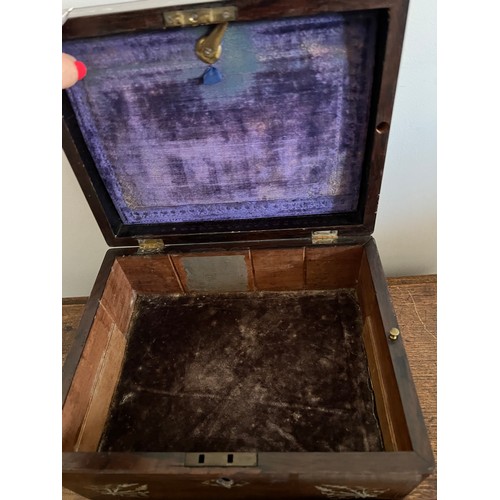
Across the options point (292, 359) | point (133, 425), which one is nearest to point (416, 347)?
point (292, 359)

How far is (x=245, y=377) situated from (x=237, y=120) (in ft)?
2.02

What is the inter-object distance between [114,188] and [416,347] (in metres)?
0.92

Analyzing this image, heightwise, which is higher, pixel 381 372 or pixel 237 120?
pixel 237 120

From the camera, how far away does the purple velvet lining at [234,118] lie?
848 mm

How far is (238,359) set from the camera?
1174 millimetres

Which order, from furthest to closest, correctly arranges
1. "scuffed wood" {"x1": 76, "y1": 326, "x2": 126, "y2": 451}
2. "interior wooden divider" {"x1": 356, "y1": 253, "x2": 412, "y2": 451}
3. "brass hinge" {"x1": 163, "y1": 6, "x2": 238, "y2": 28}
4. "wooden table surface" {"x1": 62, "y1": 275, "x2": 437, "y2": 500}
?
"wooden table surface" {"x1": 62, "y1": 275, "x2": 437, "y2": 500}, "scuffed wood" {"x1": 76, "y1": 326, "x2": 126, "y2": 451}, "interior wooden divider" {"x1": 356, "y1": 253, "x2": 412, "y2": 451}, "brass hinge" {"x1": 163, "y1": 6, "x2": 238, "y2": 28}

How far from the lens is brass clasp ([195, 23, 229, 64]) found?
80 centimetres

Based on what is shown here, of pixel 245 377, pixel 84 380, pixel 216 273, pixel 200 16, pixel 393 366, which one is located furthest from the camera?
pixel 216 273

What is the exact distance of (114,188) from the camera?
1.12 metres

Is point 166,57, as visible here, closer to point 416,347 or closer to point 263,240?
point 263,240

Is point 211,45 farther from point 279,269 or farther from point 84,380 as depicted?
point 84,380

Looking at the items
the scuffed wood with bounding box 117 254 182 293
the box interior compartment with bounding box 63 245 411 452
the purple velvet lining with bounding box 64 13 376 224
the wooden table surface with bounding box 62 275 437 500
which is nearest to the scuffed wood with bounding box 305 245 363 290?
the box interior compartment with bounding box 63 245 411 452

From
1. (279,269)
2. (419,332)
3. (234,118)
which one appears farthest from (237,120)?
(419,332)

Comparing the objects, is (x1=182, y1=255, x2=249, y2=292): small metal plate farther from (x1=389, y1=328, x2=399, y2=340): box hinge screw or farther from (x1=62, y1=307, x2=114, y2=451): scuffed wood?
(x1=389, y1=328, x2=399, y2=340): box hinge screw
